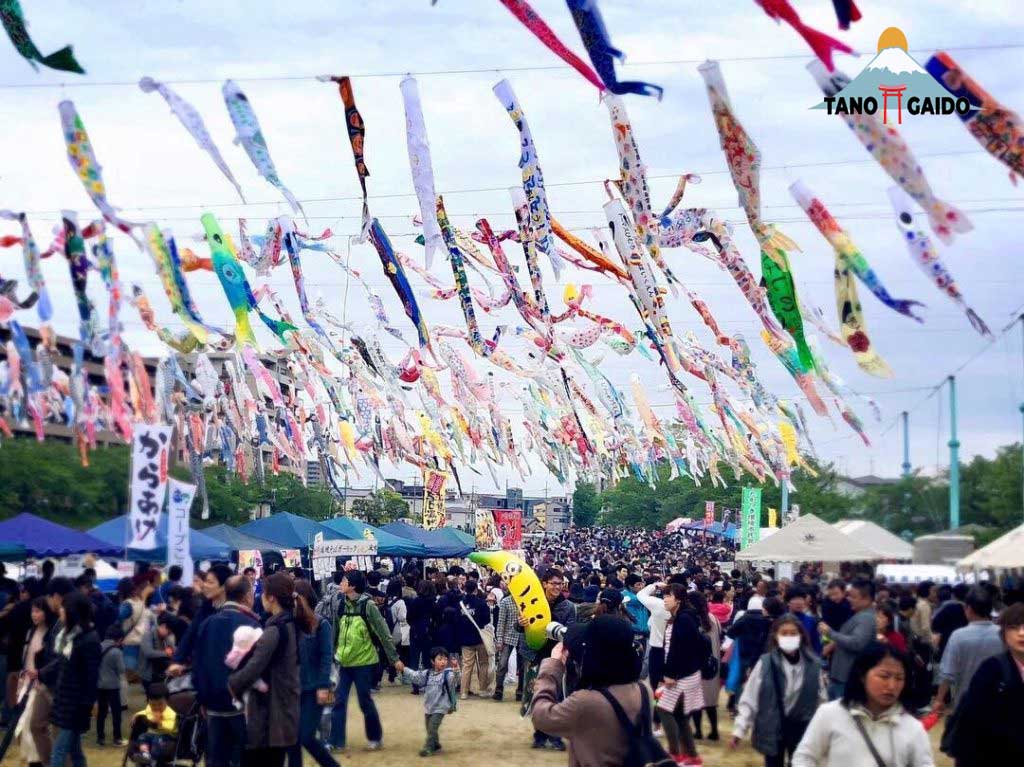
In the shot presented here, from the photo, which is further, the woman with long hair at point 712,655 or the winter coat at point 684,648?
the woman with long hair at point 712,655

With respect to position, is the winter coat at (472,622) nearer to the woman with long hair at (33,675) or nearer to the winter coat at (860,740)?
the woman with long hair at (33,675)

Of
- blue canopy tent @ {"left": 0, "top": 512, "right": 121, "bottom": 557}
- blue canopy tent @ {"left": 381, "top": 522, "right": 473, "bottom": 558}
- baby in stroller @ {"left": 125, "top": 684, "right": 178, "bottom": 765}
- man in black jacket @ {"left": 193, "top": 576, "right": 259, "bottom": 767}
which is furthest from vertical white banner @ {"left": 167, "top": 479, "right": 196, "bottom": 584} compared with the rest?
blue canopy tent @ {"left": 381, "top": 522, "right": 473, "bottom": 558}

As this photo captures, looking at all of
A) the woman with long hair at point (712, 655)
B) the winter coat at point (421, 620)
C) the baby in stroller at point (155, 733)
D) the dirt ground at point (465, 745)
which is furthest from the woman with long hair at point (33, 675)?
the winter coat at point (421, 620)

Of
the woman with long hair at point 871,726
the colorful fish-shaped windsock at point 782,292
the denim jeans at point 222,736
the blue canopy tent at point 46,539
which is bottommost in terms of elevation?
the denim jeans at point 222,736

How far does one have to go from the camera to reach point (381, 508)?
72.1 m

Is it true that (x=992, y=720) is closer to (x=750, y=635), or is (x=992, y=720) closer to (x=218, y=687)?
(x=218, y=687)

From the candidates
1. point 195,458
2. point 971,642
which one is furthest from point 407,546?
point 971,642

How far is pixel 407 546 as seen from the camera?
Result: 27.2 m

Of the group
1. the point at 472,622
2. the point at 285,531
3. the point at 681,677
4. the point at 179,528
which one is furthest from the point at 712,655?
the point at 285,531

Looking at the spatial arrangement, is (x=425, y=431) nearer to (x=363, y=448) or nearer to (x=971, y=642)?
(x=363, y=448)

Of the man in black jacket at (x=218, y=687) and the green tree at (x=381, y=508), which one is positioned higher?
the green tree at (x=381, y=508)

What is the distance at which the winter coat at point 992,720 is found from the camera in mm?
4828

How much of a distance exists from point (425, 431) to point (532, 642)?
2221 centimetres

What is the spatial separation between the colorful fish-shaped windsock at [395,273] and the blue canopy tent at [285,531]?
9118 millimetres
